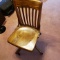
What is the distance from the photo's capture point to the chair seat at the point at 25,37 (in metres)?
1.61

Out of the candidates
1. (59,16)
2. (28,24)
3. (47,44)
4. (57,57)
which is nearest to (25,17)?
(28,24)

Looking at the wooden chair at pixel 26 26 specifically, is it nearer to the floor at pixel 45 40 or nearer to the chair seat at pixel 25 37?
the chair seat at pixel 25 37

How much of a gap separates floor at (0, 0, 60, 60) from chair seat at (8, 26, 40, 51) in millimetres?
397

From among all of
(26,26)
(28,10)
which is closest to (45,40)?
(26,26)

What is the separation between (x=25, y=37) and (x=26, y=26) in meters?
0.22

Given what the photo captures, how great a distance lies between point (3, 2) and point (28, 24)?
3.62 feet

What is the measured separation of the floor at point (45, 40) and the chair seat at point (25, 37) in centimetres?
40

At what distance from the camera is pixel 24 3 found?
160 cm

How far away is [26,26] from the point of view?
186 cm

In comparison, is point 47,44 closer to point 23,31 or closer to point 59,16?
point 23,31

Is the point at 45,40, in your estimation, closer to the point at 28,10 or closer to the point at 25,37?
the point at 25,37

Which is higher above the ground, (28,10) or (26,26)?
(28,10)

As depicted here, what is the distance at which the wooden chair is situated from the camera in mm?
1562

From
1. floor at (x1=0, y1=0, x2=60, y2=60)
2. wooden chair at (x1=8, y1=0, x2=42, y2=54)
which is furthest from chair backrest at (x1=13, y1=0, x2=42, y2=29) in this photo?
floor at (x1=0, y1=0, x2=60, y2=60)
